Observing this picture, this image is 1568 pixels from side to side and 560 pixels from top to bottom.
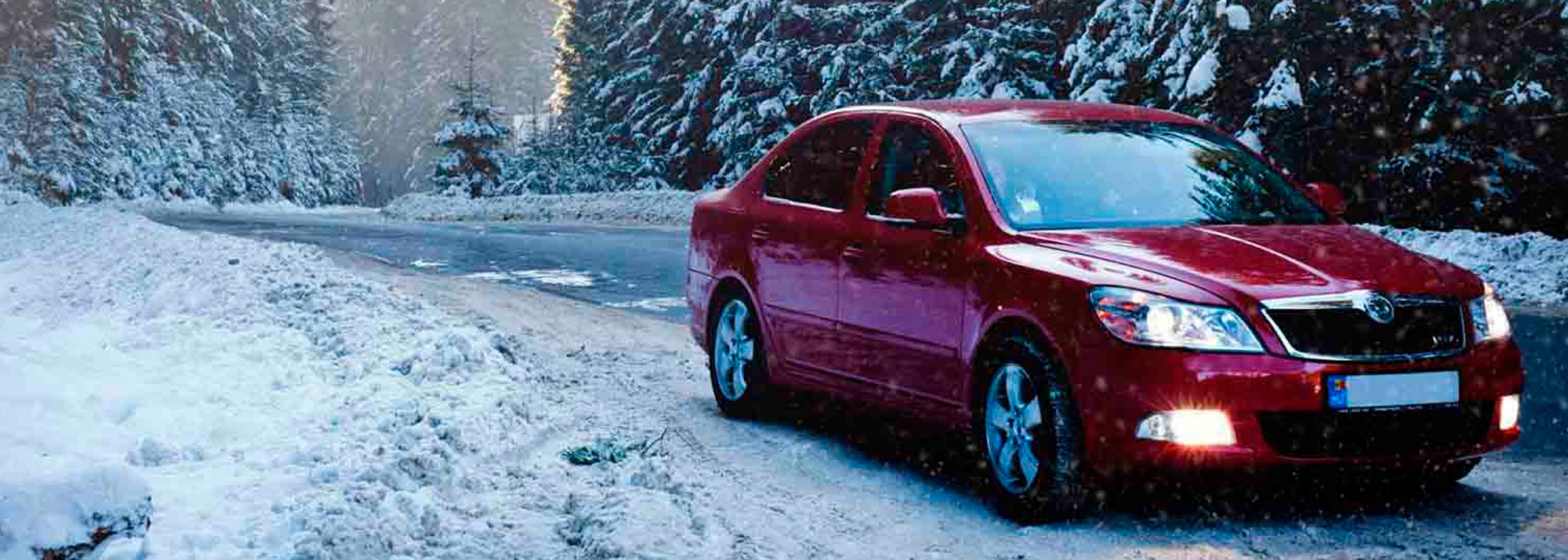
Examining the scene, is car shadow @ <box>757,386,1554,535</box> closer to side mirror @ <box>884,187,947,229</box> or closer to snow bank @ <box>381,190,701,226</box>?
side mirror @ <box>884,187,947,229</box>

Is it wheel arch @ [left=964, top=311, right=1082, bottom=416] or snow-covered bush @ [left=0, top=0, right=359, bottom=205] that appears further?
snow-covered bush @ [left=0, top=0, right=359, bottom=205]

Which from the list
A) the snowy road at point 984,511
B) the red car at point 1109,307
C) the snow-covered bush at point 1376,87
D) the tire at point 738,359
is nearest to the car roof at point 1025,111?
the red car at point 1109,307

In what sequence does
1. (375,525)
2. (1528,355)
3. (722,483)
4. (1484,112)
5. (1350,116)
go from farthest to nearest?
(1350,116) → (1484,112) → (1528,355) → (722,483) → (375,525)

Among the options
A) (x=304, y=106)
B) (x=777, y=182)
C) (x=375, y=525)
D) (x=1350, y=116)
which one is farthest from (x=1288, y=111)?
(x=304, y=106)

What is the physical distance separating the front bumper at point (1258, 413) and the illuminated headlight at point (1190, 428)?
0.06ft

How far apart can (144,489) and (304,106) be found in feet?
281

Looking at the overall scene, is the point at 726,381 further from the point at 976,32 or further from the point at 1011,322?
the point at 976,32

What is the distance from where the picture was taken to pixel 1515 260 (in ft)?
46.5

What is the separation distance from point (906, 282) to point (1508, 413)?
224cm

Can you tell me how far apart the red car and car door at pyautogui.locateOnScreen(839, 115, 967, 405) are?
11mm

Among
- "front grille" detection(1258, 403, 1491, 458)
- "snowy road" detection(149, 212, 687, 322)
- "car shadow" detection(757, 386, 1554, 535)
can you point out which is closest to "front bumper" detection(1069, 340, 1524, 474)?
"front grille" detection(1258, 403, 1491, 458)

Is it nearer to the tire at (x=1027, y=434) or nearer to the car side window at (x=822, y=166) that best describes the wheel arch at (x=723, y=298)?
the car side window at (x=822, y=166)

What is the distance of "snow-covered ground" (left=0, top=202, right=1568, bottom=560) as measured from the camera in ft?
15.5

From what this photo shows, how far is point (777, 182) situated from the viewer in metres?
7.59
